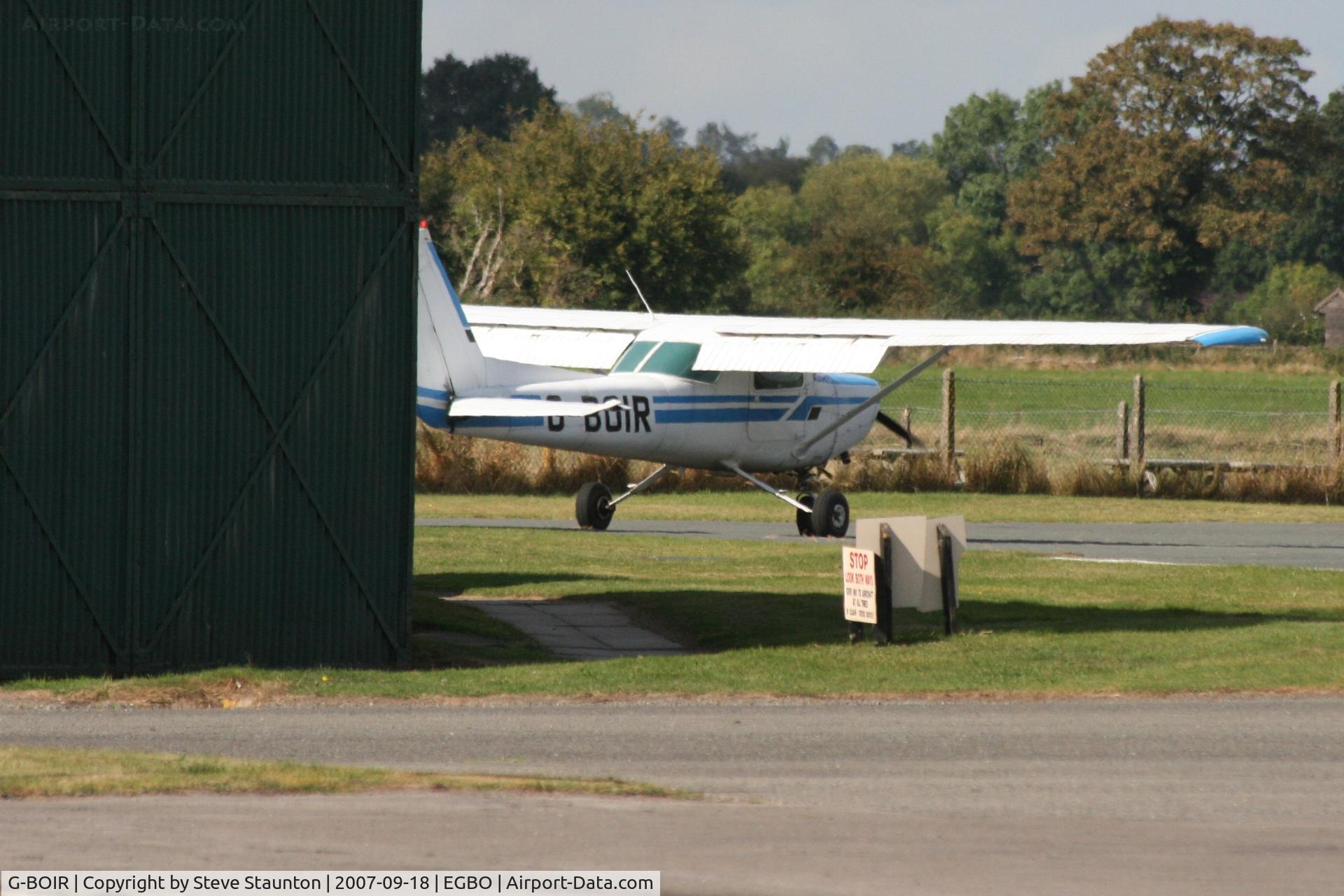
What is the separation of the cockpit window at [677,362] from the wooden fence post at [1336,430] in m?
13.4

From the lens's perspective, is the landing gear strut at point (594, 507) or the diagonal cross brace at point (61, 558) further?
the landing gear strut at point (594, 507)

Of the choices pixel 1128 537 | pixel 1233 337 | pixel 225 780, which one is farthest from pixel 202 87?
pixel 1128 537

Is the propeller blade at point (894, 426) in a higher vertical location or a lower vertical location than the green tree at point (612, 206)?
lower

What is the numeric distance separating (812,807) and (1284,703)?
5.05 metres

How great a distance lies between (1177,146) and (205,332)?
2694 inches

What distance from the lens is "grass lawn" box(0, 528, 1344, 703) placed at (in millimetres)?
13500

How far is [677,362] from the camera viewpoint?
1017 inches

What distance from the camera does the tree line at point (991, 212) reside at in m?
58.9

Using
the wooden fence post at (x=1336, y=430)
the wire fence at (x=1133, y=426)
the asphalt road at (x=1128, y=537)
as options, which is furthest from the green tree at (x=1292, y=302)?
the asphalt road at (x=1128, y=537)

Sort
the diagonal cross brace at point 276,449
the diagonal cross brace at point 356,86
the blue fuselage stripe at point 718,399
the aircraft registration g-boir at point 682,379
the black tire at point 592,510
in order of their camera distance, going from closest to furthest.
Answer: the diagonal cross brace at point 276,449
the diagonal cross brace at point 356,86
the aircraft registration g-boir at point 682,379
the blue fuselage stripe at point 718,399
the black tire at point 592,510

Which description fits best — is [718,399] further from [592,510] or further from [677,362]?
[592,510]

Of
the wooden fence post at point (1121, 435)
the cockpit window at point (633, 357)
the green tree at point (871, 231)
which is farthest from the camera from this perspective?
the green tree at point (871, 231)

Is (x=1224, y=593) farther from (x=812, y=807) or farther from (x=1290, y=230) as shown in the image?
(x=1290, y=230)

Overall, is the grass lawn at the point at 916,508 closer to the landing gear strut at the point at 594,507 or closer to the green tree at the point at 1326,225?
the landing gear strut at the point at 594,507
